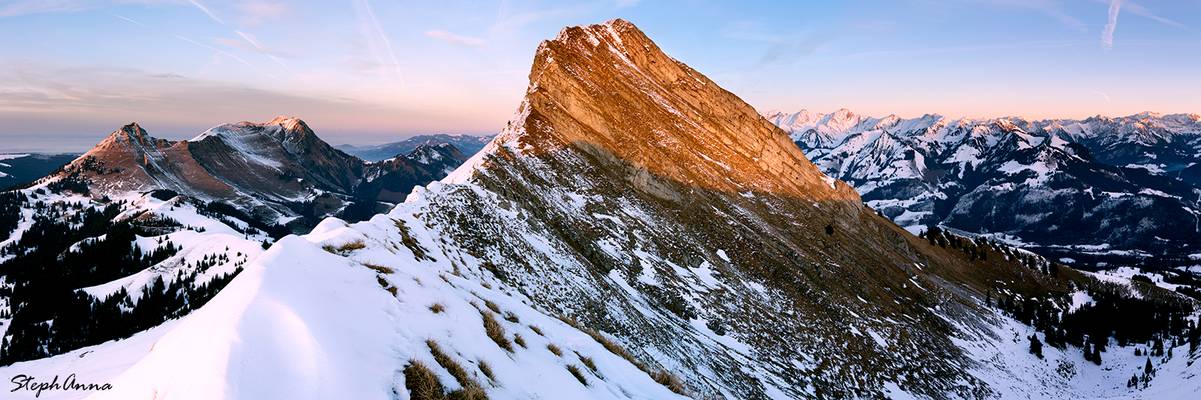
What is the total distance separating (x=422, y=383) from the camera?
886cm

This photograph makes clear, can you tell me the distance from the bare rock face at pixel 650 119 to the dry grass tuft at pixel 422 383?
52963mm

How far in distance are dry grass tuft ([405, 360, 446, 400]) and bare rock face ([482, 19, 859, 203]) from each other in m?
53.0

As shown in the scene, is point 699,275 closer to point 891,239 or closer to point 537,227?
point 537,227

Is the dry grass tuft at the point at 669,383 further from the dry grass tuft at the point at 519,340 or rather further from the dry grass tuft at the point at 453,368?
the dry grass tuft at the point at 453,368

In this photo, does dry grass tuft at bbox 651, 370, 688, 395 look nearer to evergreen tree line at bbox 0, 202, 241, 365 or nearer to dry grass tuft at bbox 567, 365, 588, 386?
dry grass tuft at bbox 567, 365, 588, 386

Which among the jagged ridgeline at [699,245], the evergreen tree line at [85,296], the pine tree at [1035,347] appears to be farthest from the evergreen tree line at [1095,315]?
the evergreen tree line at [85,296]

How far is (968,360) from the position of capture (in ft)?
194

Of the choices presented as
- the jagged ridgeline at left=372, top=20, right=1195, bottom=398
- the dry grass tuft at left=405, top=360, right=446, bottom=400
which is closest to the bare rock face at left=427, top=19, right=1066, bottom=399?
the jagged ridgeline at left=372, top=20, right=1195, bottom=398

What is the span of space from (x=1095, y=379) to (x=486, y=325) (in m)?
98.6

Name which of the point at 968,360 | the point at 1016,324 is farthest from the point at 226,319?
the point at 1016,324

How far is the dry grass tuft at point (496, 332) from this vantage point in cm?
1297

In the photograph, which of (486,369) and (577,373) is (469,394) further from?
(577,373)

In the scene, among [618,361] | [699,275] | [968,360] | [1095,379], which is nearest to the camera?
[618,361]

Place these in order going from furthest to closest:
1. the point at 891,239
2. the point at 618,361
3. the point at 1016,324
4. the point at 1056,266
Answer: the point at 1056,266
the point at 891,239
the point at 1016,324
the point at 618,361
